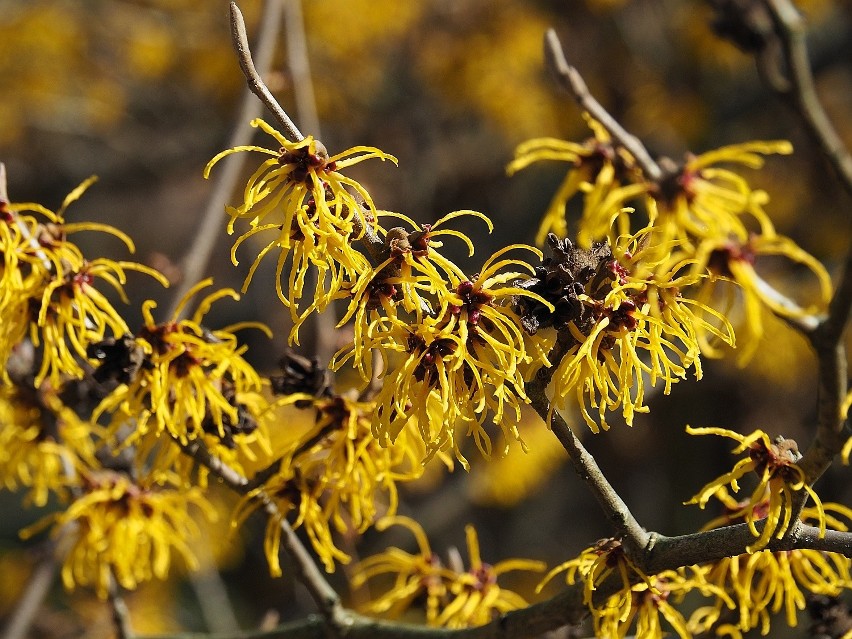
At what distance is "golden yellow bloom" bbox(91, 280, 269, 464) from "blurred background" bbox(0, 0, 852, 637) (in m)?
2.31

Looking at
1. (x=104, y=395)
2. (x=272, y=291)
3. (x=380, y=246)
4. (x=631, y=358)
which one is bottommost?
(x=272, y=291)

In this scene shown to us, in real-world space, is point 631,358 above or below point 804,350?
above

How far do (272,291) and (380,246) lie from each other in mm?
5335

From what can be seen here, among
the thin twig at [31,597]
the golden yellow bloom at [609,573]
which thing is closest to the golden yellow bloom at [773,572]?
the golden yellow bloom at [609,573]

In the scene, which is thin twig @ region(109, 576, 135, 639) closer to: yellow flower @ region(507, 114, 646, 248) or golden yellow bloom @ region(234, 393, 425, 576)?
golden yellow bloom @ region(234, 393, 425, 576)

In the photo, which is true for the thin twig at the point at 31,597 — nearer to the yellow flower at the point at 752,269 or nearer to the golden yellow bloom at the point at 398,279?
the golden yellow bloom at the point at 398,279

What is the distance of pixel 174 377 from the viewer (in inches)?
51.6

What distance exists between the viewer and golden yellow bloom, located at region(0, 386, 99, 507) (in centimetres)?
168

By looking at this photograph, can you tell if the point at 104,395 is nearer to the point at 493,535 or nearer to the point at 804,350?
the point at 804,350

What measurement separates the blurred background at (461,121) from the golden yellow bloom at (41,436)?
1940 mm

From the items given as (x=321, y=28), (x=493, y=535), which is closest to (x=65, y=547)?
(x=321, y=28)

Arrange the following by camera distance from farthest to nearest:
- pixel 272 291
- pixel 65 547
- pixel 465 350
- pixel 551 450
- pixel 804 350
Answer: pixel 272 291 < pixel 804 350 < pixel 551 450 < pixel 65 547 < pixel 465 350

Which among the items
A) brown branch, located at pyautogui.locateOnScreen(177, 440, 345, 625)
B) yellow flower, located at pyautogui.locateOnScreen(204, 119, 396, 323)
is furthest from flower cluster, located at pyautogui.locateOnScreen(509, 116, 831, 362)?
brown branch, located at pyautogui.locateOnScreen(177, 440, 345, 625)

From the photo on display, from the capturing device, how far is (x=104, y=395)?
5.07 feet
